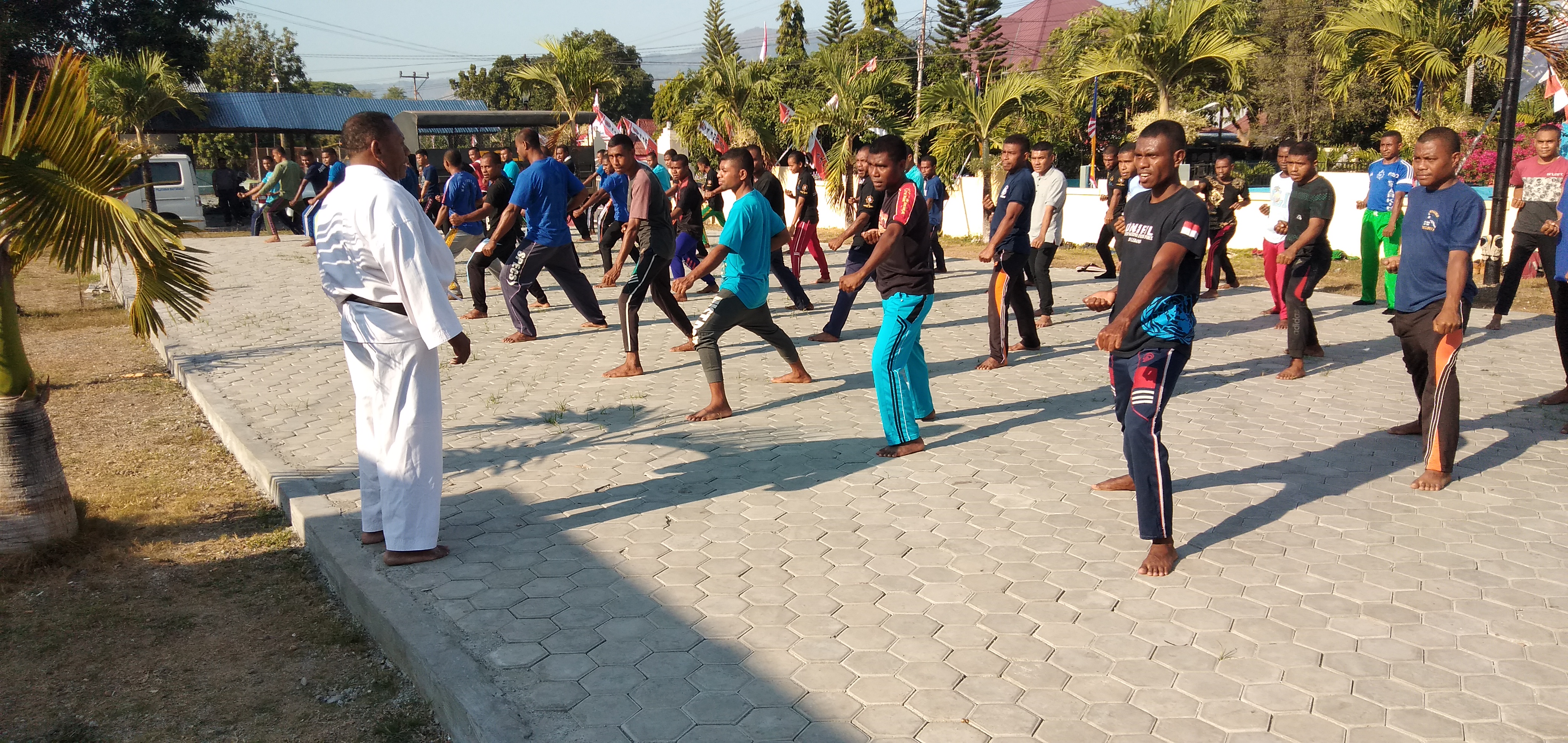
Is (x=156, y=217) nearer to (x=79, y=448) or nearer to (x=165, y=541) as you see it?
(x=165, y=541)

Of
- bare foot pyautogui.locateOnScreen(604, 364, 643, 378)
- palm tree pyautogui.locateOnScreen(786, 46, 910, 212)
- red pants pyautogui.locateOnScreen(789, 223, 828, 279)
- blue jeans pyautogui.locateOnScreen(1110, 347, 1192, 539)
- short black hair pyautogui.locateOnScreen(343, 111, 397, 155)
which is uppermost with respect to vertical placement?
palm tree pyautogui.locateOnScreen(786, 46, 910, 212)

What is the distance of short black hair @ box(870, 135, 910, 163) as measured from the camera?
5871 millimetres

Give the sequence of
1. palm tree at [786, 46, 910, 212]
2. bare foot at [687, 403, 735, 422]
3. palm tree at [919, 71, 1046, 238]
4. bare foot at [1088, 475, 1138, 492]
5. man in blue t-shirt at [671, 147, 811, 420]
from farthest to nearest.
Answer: palm tree at [786, 46, 910, 212], palm tree at [919, 71, 1046, 238], bare foot at [687, 403, 735, 422], man in blue t-shirt at [671, 147, 811, 420], bare foot at [1088, 475, 1138, 492]

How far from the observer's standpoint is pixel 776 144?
2728 centimetres

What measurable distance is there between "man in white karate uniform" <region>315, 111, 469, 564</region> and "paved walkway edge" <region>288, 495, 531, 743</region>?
22 cm

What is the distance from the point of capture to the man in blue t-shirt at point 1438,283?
5.21 meters

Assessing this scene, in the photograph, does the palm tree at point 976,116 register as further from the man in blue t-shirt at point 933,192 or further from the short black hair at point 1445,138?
the short black hair at point 1445,138

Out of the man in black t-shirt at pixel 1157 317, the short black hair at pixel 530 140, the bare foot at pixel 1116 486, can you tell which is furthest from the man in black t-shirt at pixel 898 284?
the short black hair at pixel 530 140

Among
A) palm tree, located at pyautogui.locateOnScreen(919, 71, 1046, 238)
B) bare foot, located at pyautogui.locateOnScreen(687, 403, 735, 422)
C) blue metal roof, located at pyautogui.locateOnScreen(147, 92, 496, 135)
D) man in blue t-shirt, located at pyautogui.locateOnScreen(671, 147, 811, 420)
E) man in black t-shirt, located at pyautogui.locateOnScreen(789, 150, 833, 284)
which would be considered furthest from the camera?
blue metal roof, located at pyautogui.locateOnScreen(147, 92, 496, 135)

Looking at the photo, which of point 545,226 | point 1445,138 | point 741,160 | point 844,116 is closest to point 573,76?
point 844,116

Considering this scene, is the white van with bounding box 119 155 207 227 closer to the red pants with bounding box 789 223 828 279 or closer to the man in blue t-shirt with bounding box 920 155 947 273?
the red pants with bounding box 789 223 828 279

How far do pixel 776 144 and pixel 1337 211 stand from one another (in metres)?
14.9

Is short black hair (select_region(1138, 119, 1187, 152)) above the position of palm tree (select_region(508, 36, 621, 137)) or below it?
below

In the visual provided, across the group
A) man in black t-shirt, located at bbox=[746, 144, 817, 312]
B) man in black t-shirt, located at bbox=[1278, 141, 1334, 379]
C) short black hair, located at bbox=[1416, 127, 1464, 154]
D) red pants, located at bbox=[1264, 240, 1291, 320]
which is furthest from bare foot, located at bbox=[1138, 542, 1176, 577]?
red pants, located at bbox=[1264, 240, 1291, 320]
